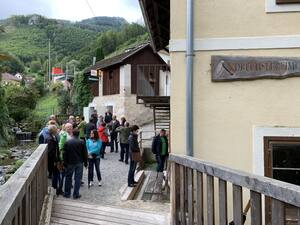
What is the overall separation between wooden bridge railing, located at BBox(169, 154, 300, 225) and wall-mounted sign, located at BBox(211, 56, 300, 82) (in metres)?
1.23

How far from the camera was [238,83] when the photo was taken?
600 cm

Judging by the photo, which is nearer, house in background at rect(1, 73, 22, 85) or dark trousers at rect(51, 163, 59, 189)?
dark trousers at rect(51, 163, 59, 189)

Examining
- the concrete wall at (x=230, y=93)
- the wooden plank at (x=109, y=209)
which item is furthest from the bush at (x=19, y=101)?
the concrete wall at (x=230, y=93)

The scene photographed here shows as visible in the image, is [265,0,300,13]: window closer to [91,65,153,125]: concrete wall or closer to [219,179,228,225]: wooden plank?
[219,179,228,225]: wooden plank

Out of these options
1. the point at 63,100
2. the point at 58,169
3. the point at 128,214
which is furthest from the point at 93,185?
the point at 63,100

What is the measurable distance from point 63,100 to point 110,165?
1472 inches

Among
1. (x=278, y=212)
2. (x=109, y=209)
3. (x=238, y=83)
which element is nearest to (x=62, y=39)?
(x=109, y=209)

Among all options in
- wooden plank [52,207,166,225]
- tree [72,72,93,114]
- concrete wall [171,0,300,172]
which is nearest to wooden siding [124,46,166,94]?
tree [72,72,93,114]

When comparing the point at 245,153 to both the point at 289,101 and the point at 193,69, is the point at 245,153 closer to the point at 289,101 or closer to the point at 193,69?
the point at 289,101

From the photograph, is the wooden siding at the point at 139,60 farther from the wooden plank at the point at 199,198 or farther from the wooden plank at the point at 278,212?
the wooden plank at the point at 278,212

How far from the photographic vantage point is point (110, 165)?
16.0 m

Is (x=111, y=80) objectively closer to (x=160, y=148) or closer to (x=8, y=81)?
(x=160, y=148)

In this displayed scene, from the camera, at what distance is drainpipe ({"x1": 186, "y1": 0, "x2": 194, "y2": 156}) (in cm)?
598

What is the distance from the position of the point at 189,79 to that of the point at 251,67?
785 millimetres
